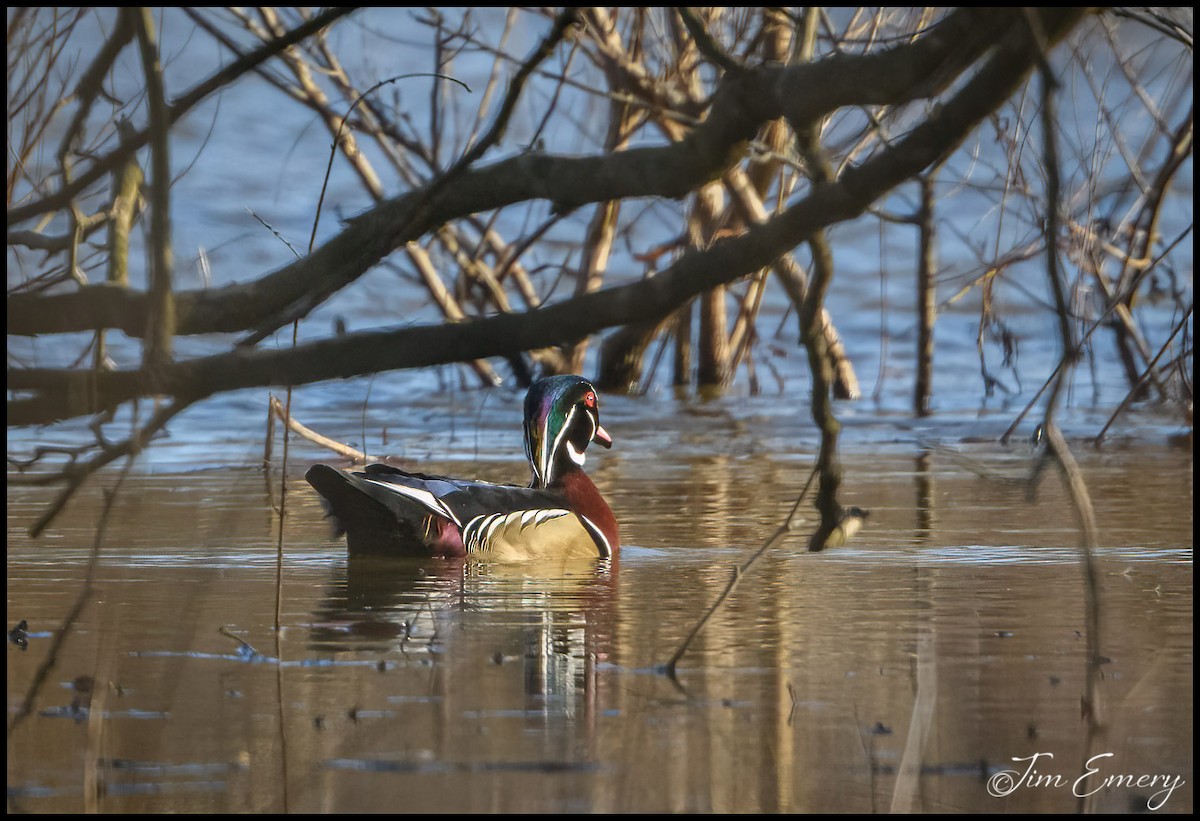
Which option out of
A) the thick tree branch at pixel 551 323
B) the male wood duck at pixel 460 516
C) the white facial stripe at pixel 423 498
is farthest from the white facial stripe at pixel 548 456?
the thick tree branch at pixel 551 323

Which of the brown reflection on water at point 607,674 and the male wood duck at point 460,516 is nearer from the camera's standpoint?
the brown reflection on water at point 607,674

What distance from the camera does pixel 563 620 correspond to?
5.98 m

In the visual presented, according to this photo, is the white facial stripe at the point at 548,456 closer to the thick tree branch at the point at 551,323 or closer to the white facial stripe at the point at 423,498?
the white facial stripe at the point at 423,498

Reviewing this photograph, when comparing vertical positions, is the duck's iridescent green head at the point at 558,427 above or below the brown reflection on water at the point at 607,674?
above

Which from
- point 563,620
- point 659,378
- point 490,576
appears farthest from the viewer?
point 659,378

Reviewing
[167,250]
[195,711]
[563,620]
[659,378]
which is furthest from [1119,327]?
[167,250]

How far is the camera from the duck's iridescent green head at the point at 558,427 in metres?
8.21

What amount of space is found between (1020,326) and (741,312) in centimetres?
580

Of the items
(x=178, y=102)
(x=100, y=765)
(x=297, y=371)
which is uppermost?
(x=178, y=102)

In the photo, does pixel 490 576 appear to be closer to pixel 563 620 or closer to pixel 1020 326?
pixel 563 620
